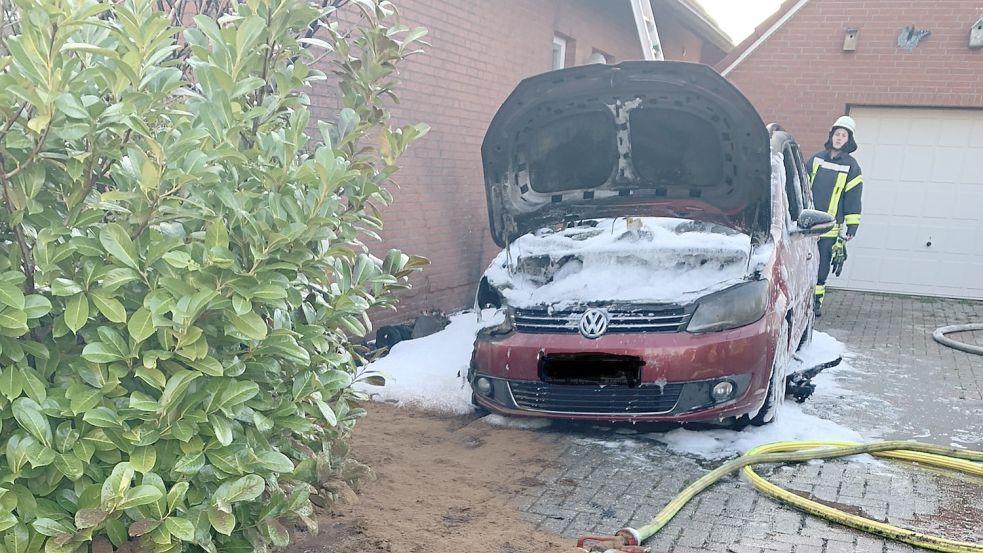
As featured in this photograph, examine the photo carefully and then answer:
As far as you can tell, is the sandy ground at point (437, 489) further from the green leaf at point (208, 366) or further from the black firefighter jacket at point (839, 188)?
the black firefighter jacket at point (839, 188)

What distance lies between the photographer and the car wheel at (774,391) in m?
4.50

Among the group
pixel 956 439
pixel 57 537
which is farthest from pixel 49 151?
pixel 956 439

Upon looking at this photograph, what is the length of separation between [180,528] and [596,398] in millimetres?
2651

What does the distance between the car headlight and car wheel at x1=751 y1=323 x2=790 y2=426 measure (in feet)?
1.15

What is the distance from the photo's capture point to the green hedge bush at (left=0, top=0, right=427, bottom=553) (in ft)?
6.34

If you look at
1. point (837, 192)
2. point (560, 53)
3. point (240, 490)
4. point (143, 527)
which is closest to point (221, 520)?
point (240, 490)

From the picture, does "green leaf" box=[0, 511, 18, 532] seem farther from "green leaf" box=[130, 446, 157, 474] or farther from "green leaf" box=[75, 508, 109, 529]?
"green leaf" box=[130, 446, 157, 474]

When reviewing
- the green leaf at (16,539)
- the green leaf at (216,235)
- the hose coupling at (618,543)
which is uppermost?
the green leaf at (216,235)

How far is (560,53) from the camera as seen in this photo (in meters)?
11.2

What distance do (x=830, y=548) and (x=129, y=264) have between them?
9.36 ft

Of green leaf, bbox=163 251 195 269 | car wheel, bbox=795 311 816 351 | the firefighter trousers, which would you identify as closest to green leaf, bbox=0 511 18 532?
green leaf, bbox=163 251 195 269

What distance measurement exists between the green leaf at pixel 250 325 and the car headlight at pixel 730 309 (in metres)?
2.69

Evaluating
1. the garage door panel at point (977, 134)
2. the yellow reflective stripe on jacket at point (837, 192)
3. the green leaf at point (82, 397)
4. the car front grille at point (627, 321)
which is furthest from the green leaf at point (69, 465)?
the garage door panel at point (977, 134)

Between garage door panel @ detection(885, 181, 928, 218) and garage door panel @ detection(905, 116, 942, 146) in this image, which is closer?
garage door panel @ detection(905, 116, 942, 146)
